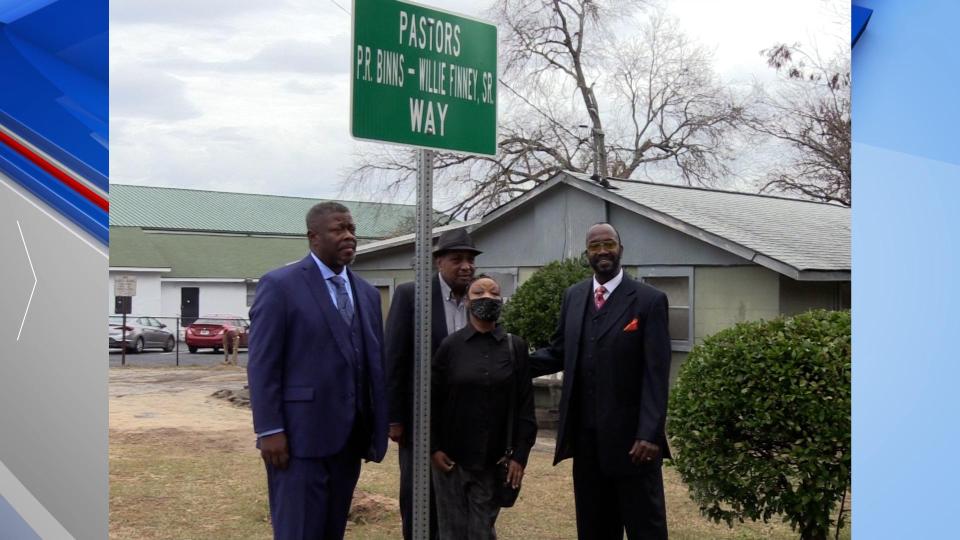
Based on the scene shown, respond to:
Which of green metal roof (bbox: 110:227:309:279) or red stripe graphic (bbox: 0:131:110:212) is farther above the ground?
green metal roof (bbox: 110:227:309:279)

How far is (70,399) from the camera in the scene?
6336mm

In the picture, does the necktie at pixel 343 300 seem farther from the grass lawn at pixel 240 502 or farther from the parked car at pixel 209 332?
the parked car at pixel 209 332

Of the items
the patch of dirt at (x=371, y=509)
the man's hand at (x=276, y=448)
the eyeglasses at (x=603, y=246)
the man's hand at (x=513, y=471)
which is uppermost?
the eyeglasses at (x=603, y=246)

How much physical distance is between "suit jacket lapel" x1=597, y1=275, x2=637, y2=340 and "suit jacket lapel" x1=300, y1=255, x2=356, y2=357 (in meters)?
1.39

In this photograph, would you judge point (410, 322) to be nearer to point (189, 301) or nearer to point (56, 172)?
point (56, 172)

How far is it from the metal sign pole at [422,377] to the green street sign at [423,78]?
328mm

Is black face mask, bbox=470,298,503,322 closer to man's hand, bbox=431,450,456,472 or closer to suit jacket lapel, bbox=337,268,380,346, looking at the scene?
suit jacket lapel, bbox=337,268,380,346

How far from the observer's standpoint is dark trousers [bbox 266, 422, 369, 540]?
488 centimetres

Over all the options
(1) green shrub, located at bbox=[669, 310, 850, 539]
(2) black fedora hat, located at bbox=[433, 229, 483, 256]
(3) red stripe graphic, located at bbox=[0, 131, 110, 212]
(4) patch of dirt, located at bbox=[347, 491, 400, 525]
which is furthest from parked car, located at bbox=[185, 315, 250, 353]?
(2) black fedora hat, located at bbox=[433, 229, 483, 256]

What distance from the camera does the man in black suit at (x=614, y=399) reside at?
542cm

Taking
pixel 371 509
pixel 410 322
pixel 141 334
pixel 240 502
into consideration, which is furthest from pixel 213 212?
pixel 410 322

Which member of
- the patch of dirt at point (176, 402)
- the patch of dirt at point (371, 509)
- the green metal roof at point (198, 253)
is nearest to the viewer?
the patch of dirt at point (371, 509)

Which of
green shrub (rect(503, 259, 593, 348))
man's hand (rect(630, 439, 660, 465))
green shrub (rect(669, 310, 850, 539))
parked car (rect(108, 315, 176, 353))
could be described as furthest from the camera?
parked car (rect(108, 315, 176, 353))
